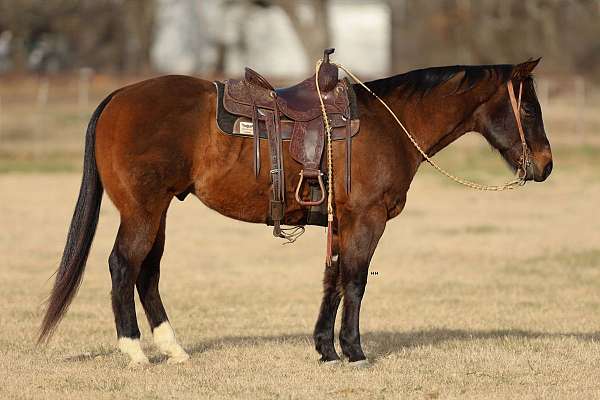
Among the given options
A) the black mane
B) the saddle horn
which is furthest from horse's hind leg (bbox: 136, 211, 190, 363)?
the black mane

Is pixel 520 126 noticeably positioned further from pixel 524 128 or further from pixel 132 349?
pixel 132 349

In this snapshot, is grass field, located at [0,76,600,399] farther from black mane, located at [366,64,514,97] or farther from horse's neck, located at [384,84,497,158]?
black mane, located at [366,64,514,97]

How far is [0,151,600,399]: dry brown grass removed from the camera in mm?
6598

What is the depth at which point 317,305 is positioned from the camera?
10.3 meters

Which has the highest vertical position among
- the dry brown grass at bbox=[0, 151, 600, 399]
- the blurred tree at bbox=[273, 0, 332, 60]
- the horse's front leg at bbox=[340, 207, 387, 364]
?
the blurred tree at bbox=[273, 0, 332, 60]

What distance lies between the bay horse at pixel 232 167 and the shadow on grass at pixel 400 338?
2.47ft

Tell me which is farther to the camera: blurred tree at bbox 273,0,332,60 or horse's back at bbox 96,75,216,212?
blurred tree at bbox 273,0,332,60

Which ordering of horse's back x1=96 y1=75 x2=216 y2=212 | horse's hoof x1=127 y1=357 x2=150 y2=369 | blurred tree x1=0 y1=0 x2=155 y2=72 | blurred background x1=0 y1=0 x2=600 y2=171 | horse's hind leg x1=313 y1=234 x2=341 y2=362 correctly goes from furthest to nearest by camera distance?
1. blurred tree x1=0 y1=0 x2=155 y2=72
2. blurred background x1=0 y1=0 x2=600 y2=171
3. horse's hind leg x1=313 y1=234 x2=341 y2=362
4. horse's hoof x1=127 y1=357 x2=150 y2=369
5. horse's back x1=96 y1=75 x2=216 y2=212

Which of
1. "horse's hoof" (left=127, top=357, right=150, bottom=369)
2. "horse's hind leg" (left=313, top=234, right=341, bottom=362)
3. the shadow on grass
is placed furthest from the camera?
the shadow on grass

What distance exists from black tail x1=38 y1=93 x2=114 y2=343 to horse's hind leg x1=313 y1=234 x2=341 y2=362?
158 cm

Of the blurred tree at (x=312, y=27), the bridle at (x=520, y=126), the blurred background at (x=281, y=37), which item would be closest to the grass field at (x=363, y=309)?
the bridle at (x=520, y=126)

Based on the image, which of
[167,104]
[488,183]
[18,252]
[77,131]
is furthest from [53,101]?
[167,104]

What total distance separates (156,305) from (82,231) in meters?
0.69

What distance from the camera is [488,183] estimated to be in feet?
67.5
